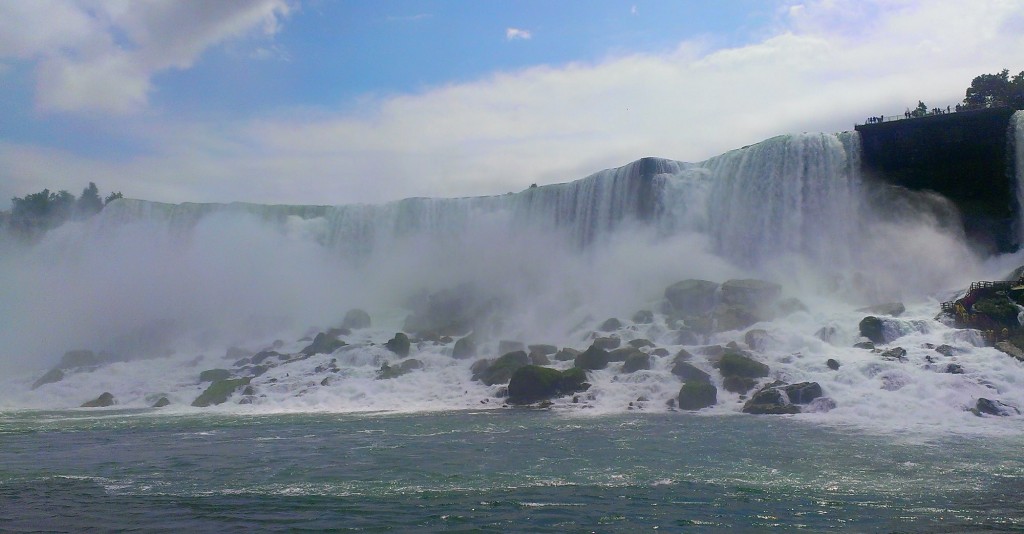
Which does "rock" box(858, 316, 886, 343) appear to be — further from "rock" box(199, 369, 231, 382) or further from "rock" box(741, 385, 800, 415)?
"rock" box(199, 369, 231, 382)

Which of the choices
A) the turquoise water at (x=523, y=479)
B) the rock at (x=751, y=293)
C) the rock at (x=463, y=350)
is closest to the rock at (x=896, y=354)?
the turquoise water at (x=523, y=479)

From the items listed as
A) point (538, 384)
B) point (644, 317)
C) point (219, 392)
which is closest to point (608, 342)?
point (644, 317)

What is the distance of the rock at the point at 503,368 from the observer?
72.7 feet

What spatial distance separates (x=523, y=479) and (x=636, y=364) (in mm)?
10599

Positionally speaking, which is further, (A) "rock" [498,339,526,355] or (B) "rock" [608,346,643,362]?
(A) "rock" [498,339,526,355]

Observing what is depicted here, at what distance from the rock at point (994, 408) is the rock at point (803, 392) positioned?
2.90 m

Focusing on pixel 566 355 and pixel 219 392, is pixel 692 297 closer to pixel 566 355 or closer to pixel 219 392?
pixel 566 355

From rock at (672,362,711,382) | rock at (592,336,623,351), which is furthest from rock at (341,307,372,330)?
rock at (672,362,711,382)

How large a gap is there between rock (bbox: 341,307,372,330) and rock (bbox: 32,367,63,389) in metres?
9.72

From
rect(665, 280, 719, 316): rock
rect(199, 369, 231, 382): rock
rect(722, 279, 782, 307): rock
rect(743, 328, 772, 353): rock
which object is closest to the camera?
rect(743, 328, 772, 353): rock

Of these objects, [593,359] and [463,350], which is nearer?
[593,359]

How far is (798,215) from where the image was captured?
27.8m

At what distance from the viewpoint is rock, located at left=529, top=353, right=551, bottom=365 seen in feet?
75.7

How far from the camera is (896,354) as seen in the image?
719 inches
